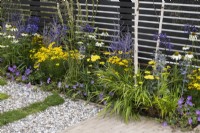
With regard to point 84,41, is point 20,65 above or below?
below

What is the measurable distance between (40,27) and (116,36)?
1.98m

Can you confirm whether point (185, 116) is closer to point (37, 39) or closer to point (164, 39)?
point (164, 39)

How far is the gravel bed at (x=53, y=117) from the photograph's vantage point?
491 centimetres

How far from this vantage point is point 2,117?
5215 millimetres

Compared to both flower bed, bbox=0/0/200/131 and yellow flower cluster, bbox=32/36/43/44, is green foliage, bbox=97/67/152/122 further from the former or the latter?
yellow flower cluster, bbox=32/36/43/44

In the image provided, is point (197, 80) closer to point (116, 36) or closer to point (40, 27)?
point (116, 36)

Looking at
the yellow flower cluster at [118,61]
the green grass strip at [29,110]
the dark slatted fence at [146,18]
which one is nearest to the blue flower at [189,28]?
the dark slatted fence at [146,18]

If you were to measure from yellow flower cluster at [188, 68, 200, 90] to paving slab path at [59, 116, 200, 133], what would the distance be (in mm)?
640

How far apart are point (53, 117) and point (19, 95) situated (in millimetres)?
1005

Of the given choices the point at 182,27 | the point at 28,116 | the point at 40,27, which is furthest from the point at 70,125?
the point at 40,27

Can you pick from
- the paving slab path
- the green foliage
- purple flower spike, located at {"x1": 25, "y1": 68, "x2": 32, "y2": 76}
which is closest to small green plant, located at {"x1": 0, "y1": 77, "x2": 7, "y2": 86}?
purple flower spike, located at {"x1": 25, "y1": 68, "x2": 32, "y2": 76}

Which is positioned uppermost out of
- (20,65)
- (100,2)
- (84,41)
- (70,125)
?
(100,2)

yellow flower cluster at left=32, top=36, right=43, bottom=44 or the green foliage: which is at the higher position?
yellow flower cluster at left=32, top=36, right=43, bottom=44

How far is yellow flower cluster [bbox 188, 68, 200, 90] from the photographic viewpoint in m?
5.09
